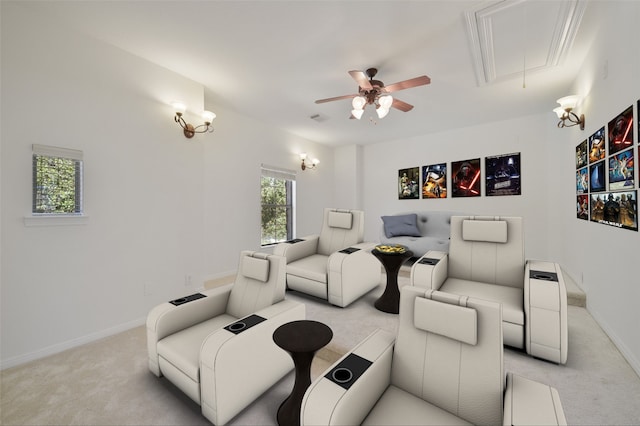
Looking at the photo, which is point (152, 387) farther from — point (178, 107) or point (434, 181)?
point (434, 181)

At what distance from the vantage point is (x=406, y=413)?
3.27 ft

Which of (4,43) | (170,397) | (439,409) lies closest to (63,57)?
(4,43)

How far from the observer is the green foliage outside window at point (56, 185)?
200 centimetres

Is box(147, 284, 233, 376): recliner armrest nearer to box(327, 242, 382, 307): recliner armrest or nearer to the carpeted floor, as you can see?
the carpeted floor

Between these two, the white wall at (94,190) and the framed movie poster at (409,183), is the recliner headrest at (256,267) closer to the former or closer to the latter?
the white wall at (94,190)

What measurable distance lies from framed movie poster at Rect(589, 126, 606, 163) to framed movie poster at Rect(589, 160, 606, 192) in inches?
2.3

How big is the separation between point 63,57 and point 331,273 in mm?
3033

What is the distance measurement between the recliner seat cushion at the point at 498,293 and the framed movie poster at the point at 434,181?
3217 millimetres

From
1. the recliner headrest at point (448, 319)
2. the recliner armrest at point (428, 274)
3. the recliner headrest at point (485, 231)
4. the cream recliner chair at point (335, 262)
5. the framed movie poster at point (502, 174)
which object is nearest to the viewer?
the recliner headrest at point (448, 319)

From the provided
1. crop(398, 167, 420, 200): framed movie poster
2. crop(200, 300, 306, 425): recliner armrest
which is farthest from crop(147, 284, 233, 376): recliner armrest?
crop(398, 167, 420, 200): framed movie poster

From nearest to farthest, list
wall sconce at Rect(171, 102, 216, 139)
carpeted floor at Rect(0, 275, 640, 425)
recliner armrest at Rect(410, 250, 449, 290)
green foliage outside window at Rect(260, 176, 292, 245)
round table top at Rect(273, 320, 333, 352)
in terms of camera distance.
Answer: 1. round table top at Rect(273, 320, 333, 352)
2. carpeted floor at Rect(0, 275, 640, 425)
3. recliner armrest at Rect(410, 250, 449, 290)
4. wall sconce at Rect(171, 102, 216, 139)
5. green foliage outside window at Rect(260, 176, 292, 245)

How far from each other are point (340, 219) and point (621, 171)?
2532 mm

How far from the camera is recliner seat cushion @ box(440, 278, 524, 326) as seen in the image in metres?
1.83

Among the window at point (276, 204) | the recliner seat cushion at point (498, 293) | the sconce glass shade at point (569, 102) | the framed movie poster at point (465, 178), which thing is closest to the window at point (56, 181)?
the window at point (276, 204)
